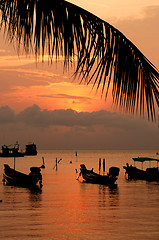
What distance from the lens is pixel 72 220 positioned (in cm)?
3366

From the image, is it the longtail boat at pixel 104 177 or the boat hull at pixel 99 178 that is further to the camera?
the boat hull at pixel 99 178

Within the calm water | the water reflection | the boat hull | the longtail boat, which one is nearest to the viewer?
the calm water

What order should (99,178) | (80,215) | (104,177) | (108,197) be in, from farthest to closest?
(99,178) < (104,177) < (108,197) < (80,215)

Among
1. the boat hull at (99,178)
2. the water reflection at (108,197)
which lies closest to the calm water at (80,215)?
the water reflection at (108,197)

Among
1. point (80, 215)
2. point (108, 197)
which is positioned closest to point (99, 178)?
point (108, 197)

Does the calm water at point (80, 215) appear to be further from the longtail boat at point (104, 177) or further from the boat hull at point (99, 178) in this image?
the boat hull at point (99, 178)

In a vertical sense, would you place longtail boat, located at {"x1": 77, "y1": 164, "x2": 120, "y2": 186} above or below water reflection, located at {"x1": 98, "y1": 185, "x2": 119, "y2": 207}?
above

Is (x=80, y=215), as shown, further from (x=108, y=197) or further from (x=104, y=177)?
(x=104, y=177)

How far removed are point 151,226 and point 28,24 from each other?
1092 inches

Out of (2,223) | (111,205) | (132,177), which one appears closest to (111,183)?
(132,177)

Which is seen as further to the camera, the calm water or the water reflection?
the water reflection

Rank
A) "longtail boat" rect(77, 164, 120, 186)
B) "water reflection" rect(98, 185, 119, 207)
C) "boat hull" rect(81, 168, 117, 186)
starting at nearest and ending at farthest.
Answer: "water reflection" rect(98, 185, 119, 207) → "longtail boat" rect(77, 164, 120, 186) → "boat hull" rect(81, 168, 117, 186)

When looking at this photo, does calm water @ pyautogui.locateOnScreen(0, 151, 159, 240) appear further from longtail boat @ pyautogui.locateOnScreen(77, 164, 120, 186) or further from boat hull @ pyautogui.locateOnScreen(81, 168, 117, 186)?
boat hull @ pyautogui.locateOnScreen(81, 168, 117, 186)

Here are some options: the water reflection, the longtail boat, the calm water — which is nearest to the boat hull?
the longtail boat
